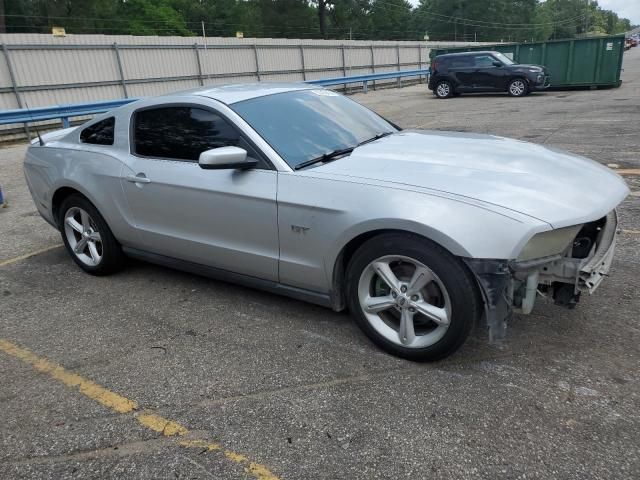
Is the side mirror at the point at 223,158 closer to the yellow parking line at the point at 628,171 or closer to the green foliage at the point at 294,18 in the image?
the yellow parking line at the point at 628,171

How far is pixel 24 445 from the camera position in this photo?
2.55 meters

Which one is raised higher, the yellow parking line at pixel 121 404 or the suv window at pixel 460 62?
the suv window at pixel 460 62

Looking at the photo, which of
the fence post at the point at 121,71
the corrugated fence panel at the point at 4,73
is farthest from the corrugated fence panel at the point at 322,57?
Answer: the corrugated fence panel at the point at 4,73

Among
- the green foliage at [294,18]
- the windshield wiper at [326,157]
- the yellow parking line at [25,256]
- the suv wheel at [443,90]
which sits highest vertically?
the green foliage at [294,18]

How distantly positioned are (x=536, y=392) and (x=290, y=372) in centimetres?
132

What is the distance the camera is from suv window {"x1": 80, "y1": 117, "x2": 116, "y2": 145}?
4.35 meters

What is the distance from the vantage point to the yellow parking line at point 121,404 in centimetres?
236

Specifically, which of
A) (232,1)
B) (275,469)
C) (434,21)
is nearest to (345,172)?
(275,469)

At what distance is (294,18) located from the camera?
63188 millimetres

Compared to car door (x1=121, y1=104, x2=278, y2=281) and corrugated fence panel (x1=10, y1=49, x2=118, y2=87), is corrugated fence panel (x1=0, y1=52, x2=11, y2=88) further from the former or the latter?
car door (x1=121, y1=104, x2=278, y2=281)

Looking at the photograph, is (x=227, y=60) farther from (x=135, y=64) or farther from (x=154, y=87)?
(x=135, y=64)

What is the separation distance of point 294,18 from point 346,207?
65.8 meters

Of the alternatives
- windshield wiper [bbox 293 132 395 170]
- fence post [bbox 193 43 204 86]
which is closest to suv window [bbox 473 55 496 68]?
fence post [bbox 193 43 204 86]

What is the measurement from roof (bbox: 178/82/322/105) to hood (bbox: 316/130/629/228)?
89 centimetres
